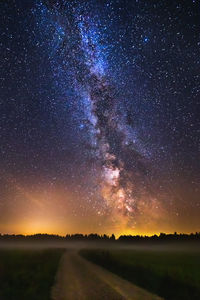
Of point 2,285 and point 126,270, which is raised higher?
point 126,270

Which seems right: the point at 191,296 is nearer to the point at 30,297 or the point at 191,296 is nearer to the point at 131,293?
the point at 131,293

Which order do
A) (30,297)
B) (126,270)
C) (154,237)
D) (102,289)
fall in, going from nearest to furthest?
(30,297), (102,289), (126,270), (154,237)

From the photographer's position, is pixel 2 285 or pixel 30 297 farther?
pixel 2 285

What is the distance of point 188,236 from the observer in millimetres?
154625

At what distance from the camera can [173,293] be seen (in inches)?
620

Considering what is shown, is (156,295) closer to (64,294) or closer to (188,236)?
(64,294)

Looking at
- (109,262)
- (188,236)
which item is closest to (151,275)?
(109,262)

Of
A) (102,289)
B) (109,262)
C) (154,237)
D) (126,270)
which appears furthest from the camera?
(154,237)

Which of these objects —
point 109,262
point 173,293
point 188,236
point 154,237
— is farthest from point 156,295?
point 154,237

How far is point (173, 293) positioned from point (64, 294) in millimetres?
6145

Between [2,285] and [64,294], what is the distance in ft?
16.3

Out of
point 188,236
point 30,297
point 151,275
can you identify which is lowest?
point 30,297

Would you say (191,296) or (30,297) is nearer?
(30,297)

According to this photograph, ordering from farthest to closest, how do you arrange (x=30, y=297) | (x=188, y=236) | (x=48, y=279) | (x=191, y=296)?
(x=188, y=236) → (x=48, y=279) → (x=191, y=296) → (x=30, y=297)
